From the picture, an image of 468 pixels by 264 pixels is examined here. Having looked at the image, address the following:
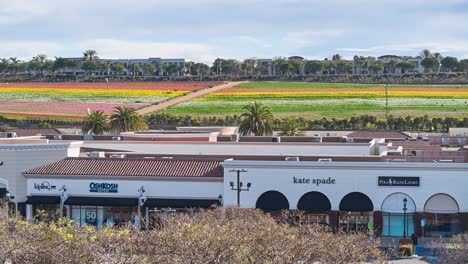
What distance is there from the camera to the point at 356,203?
48.7m

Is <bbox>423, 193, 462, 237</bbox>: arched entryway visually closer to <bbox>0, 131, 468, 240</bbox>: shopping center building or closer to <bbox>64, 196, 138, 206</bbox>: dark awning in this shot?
<bbox>0, 131, 468, 240</bbox>: shopping center building

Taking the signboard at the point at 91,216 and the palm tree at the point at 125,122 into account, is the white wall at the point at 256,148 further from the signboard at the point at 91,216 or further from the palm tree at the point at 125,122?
the palm tree at the point at 125,122

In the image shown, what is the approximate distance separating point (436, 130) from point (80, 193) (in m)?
66.6

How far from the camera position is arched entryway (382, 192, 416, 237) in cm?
4853

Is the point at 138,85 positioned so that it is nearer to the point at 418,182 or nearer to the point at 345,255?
the point at 418,182

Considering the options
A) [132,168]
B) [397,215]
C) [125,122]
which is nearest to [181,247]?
[397,215]

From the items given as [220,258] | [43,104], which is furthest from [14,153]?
[43,104]

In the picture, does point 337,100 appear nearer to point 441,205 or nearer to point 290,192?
point 290,192

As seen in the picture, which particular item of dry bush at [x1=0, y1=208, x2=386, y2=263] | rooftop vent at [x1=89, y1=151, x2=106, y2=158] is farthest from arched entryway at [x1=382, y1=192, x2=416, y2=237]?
dry bush at [x1=0, y1=208, x2=386, y2=263]

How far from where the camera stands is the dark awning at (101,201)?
50.7 metres

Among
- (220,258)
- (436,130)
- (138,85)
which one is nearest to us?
(220,258)

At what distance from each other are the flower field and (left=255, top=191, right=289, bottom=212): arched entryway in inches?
2995

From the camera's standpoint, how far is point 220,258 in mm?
29047

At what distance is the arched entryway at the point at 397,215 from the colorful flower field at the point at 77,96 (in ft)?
243
